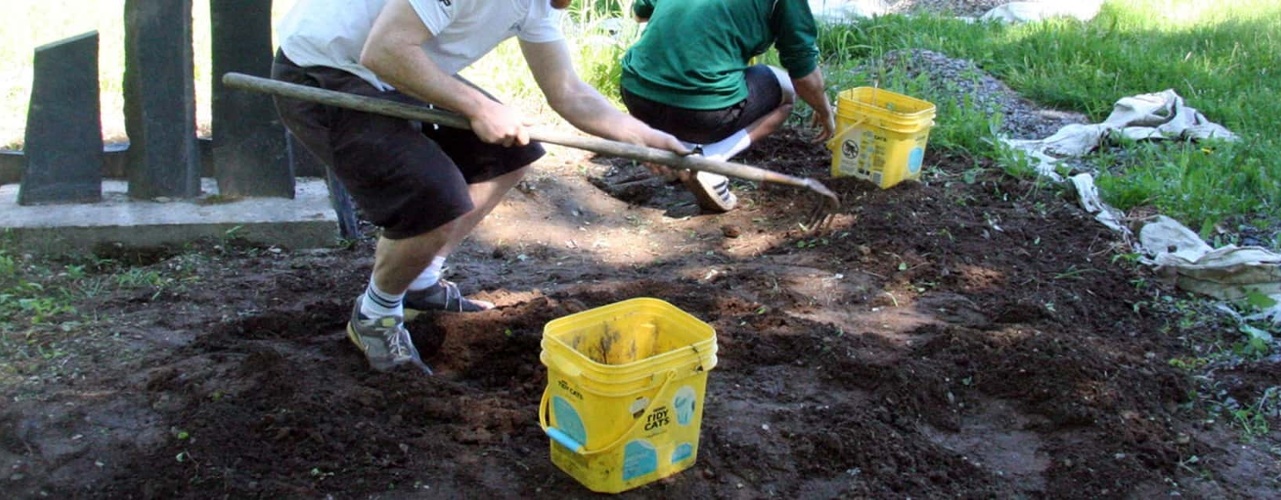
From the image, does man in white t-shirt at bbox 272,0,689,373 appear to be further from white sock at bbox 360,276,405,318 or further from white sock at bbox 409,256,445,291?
white sock at bbox 409,256,445,291

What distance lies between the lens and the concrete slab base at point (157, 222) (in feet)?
15.9

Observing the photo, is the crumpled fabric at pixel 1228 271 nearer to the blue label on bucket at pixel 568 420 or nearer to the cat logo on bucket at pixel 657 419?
the cat logo on bucket at pixel 657 419

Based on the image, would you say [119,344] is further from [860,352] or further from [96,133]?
[860,352]

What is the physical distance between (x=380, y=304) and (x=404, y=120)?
0.59 m

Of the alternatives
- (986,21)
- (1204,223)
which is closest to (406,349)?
(1204,223)

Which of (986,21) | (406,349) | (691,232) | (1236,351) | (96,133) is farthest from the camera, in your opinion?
(986,21)

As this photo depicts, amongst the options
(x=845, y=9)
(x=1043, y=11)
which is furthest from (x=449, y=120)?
(x=1043, y=11)

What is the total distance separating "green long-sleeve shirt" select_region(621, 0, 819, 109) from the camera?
558 cm

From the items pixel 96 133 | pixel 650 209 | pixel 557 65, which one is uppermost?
pixel 557 65

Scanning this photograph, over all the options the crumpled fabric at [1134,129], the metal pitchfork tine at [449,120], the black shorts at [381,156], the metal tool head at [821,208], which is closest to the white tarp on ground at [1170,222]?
the crumpled fabric at [1134,129]

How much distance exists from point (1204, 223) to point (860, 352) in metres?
2.16

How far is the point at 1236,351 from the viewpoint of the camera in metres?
4.39

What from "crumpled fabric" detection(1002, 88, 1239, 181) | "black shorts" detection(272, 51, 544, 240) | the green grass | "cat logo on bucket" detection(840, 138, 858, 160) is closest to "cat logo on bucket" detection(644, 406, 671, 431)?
"black shorts" detection(272, 51, 544, 240)

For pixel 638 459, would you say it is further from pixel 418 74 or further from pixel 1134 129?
pixel 1134 129
